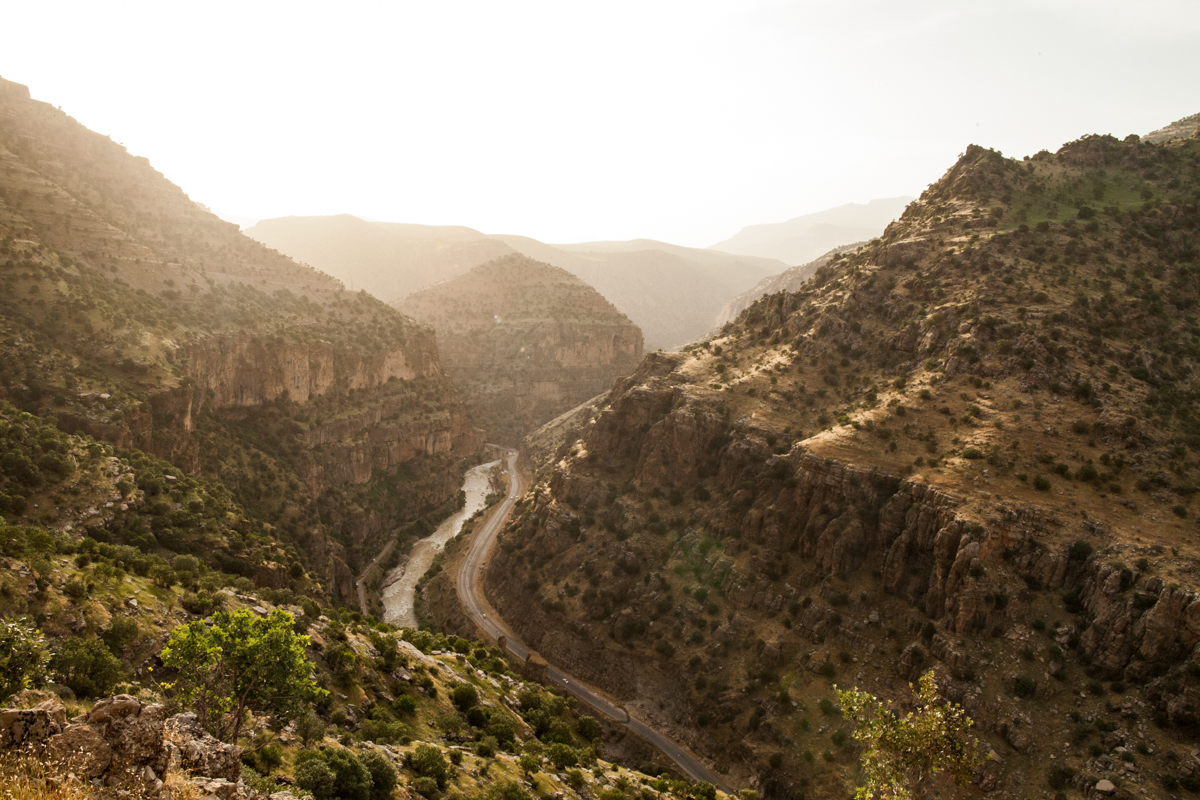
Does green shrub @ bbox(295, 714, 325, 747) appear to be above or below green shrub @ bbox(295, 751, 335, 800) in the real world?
below

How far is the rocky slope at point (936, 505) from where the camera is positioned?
39.6 m

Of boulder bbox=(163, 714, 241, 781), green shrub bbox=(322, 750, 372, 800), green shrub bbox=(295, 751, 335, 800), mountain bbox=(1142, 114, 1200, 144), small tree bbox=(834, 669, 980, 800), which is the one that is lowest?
small tree bbox=(834, 669, 980, 800)

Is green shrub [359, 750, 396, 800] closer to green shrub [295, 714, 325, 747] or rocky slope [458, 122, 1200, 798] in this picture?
green shrub [295, 714, 325, 747]

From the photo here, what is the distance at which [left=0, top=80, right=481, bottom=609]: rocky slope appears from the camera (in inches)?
2105

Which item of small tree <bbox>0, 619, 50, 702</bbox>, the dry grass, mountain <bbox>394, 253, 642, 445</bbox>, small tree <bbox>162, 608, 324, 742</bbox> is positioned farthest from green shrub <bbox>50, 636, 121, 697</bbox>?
mountain <bbox>394, 253, 642, 445</bbox>

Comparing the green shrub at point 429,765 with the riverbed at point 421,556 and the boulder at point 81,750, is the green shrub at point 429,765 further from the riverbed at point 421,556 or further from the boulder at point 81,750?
the riverbed at point 421,556

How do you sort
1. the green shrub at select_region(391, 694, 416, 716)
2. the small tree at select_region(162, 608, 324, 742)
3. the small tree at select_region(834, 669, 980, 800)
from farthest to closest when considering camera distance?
the green shrub at select_region(391, 694, 416, 716) < the small tree at select_region(834, 669, 980, 800) < the small tree at select_region(162, 608, 324, 742)

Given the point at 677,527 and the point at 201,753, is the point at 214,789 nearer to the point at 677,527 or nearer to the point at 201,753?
the point at 201,753

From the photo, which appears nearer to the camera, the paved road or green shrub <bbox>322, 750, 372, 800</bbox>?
green shrub <bbox>322, 750, 372, 800</bbox>

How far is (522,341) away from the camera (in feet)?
550

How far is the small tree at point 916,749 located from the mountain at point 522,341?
124965 mm

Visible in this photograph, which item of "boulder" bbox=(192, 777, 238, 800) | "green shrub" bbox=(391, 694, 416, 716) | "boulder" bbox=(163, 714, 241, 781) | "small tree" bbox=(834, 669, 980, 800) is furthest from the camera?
"green shrub" bbox=(391, 694, 416, 716)

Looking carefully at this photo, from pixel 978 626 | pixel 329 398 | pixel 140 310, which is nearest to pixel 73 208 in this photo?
pixel 140 310

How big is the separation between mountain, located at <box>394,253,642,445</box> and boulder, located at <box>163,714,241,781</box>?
134 meters
